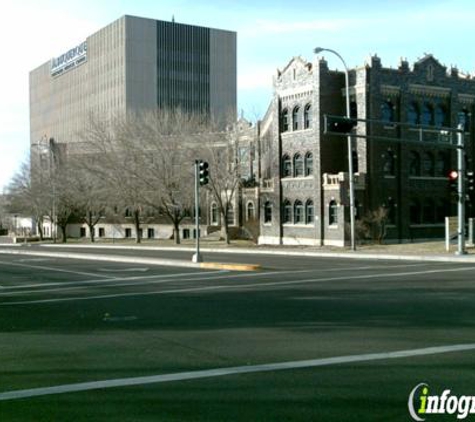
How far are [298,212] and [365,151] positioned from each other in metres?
6.92

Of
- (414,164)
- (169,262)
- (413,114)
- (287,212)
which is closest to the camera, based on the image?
(169,262)

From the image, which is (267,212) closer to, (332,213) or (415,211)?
(332,213)

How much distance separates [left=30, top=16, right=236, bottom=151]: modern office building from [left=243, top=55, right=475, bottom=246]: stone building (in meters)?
56.6

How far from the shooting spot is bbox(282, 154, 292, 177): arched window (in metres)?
52.2

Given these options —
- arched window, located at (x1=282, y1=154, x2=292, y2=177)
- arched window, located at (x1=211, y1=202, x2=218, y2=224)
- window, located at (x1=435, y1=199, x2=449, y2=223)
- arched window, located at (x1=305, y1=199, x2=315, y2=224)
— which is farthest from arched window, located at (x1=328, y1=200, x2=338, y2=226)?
arched window, located at (x1=211, y1=202, x2=218, y2=224)

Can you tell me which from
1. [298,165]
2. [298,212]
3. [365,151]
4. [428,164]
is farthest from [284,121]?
[428,164]

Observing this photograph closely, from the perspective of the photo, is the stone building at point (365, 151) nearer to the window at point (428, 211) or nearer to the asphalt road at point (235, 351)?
the window at point (428, 211)

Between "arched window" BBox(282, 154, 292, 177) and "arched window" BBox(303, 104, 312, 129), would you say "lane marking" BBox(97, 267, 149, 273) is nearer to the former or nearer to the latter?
"arched window" BBox(303, 104, 312, 129)

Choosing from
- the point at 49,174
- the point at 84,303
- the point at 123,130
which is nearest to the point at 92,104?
the point at 49,174

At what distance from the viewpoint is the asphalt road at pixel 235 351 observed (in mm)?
6766

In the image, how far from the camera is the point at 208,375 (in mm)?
8141

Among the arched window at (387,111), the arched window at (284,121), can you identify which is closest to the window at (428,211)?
the arched window at (387,111)

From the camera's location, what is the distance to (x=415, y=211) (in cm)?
5084

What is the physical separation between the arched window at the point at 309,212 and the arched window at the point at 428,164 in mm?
9066
